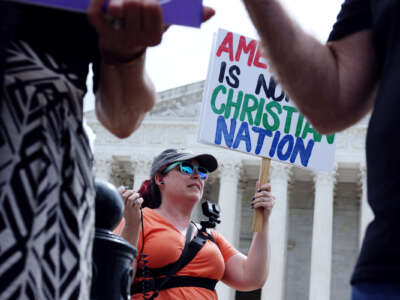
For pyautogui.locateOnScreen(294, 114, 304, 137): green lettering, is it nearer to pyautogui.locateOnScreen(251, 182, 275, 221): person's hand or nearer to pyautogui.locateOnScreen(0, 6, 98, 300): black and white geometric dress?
pyautogui.locateOnScreen(251, 182, 275, 221): person's hand

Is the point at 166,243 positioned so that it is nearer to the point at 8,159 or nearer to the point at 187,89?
the point at 8,159

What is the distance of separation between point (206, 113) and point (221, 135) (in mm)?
225

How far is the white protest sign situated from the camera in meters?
5.63

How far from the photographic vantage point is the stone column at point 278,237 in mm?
32312

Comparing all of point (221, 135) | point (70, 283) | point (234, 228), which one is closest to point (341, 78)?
point (70, 283)

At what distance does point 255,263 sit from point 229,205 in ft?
94.8

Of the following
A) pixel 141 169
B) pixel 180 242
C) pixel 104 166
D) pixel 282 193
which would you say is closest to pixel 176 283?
pixel 180 242

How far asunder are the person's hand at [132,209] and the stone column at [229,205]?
2846 centimetres

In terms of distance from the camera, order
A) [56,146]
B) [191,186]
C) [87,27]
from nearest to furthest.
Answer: [56,146] < [87,27] < [191,186]

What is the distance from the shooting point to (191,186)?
16.5ft

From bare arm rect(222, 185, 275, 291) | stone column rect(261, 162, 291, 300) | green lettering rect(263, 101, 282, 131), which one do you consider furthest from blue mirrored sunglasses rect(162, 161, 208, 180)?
stone column rect(261, 162, 291, 300)

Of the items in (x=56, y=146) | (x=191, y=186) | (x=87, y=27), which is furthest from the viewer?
(x=191, y=186)

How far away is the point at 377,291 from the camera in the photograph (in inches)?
64.0

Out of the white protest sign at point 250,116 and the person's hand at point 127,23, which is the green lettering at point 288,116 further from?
the person's hand at point 127,23
